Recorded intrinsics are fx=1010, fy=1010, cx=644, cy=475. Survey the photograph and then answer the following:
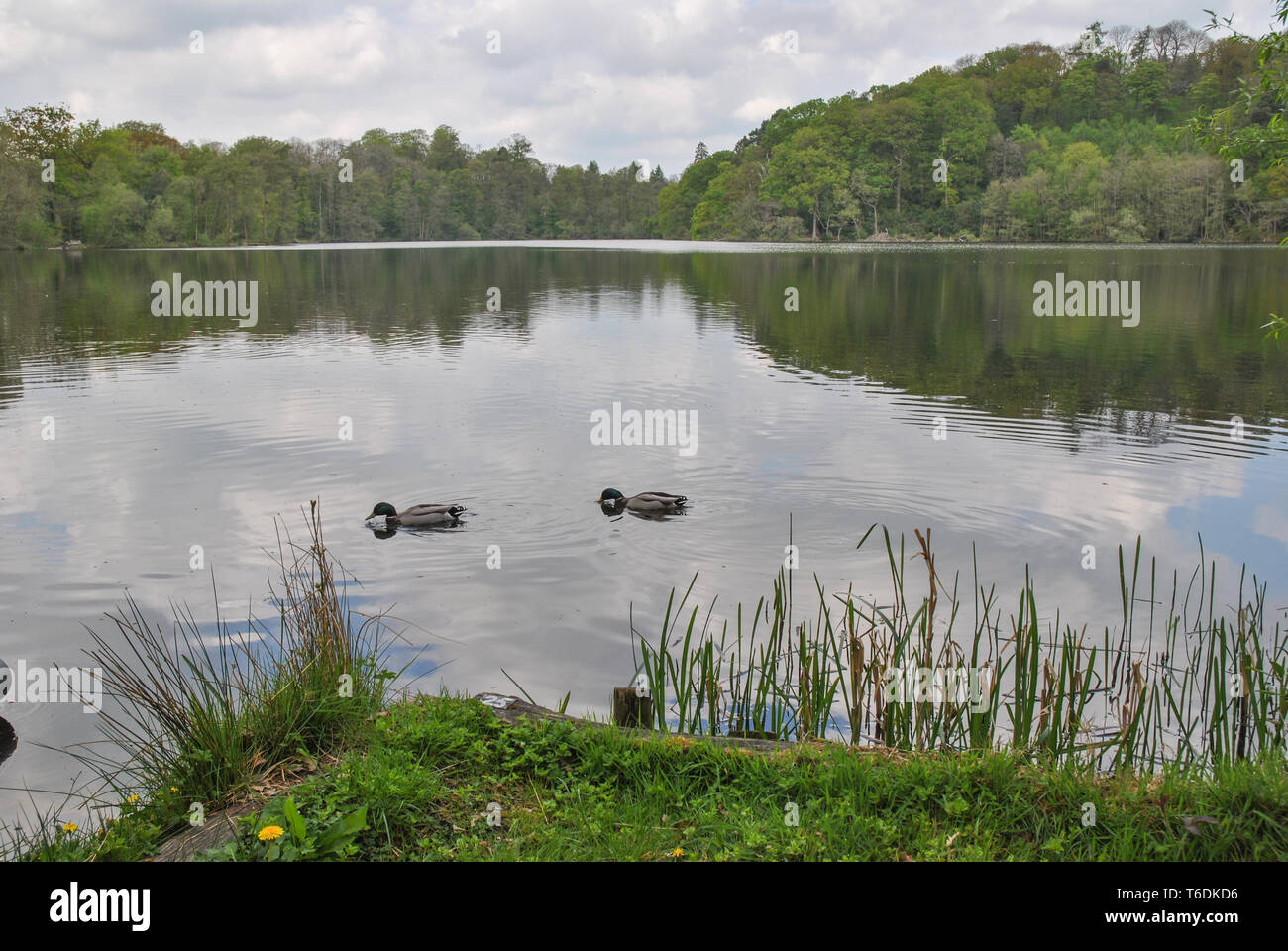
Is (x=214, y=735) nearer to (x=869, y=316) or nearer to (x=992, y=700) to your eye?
(x=992, y=700)

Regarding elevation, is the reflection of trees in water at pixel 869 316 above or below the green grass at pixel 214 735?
above

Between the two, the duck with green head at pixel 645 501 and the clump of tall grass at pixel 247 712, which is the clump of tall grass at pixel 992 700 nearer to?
the clump of tall grass at pixel 247 712

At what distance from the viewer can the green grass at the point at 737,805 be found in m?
3.53

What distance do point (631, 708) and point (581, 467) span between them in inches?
277

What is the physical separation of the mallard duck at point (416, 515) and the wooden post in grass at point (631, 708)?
4890 millimetres

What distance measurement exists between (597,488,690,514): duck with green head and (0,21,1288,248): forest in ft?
216

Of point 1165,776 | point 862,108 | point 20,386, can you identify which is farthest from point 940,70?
point 1165,776

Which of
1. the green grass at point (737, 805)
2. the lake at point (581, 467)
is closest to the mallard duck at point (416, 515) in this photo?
the lake at point (581, 467)

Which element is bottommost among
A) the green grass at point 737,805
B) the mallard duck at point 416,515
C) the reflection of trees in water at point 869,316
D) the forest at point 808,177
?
the green grass at point 737,805

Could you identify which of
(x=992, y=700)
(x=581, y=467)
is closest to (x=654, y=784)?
(x=992, y=700)

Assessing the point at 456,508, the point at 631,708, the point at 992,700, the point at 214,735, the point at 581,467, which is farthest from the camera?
the point at 581,467

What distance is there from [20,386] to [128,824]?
1541 cm

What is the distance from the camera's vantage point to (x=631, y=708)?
474cm
